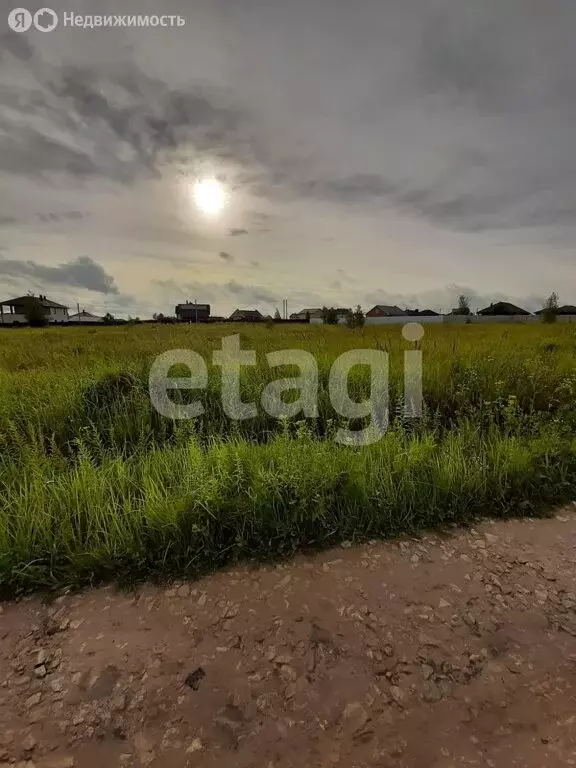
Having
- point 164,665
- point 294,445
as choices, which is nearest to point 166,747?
point 164,665

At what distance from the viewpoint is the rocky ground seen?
58.3 inches

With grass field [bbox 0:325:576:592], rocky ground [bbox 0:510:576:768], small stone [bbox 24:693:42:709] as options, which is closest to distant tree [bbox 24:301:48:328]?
grass field [bbox 0:325:576:592]

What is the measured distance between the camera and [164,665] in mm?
1812


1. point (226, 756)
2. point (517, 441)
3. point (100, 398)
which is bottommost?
point (226, 756)

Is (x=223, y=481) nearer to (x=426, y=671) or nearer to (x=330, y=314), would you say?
(x=426, y=671)

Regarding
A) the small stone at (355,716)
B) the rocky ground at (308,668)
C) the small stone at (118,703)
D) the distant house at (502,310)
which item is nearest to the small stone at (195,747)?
the rocky ground at (308,668)

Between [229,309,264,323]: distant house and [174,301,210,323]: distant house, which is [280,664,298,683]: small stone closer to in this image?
[229,309,264,323]: distant house

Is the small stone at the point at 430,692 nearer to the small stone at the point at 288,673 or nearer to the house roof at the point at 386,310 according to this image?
the small stone at the point at 288,673

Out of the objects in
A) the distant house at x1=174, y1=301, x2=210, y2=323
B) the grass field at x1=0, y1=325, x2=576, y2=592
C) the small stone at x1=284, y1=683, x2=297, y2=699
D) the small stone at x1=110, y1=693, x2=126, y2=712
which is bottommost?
the small stone at x1=284, y1=683, x2=297, y2=699

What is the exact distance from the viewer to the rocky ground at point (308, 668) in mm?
1481

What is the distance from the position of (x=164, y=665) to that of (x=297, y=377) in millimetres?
4056

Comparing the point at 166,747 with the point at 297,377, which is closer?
the point at 166,747

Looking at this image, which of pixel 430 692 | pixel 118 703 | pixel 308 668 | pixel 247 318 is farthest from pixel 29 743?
pixel 247 318

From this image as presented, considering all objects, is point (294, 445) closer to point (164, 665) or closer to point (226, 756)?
point (164, 665)
